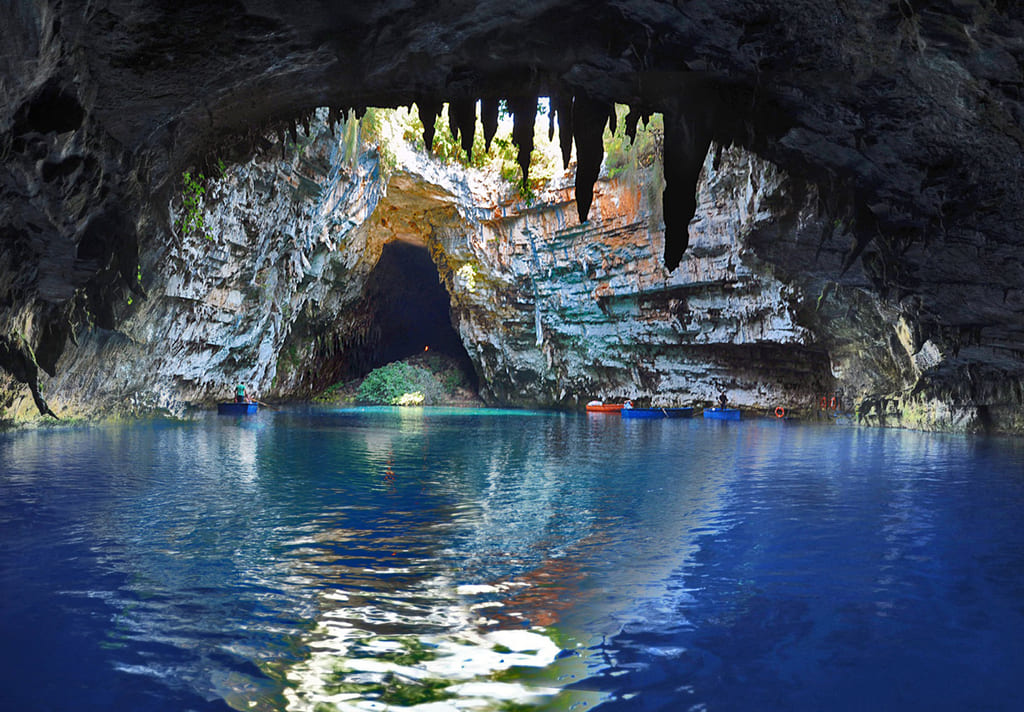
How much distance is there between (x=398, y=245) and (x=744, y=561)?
4365cm

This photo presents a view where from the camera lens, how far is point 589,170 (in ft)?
35.4

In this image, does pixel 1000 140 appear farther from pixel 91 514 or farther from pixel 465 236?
pixel 465 236

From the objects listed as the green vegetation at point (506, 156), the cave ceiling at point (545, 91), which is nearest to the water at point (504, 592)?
the cave ceiling at point (545, 91)

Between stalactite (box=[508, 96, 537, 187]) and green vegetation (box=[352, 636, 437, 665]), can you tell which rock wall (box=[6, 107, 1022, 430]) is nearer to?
stalactite (box=[508, 96, 537, 187])

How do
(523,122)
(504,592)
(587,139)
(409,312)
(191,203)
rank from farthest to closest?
1. (409,312)
2. (191,203)
3. (587,139)
4. (523,122)
5. (504,592)

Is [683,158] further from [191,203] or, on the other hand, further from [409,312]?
[409,312]

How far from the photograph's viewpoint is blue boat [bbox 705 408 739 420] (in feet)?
103

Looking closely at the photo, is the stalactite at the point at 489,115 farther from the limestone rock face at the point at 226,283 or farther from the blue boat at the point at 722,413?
the blue boat at the point at 722,413

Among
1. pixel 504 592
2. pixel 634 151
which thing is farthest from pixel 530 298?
pixel 504 592

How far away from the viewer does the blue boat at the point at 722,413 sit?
103 feet

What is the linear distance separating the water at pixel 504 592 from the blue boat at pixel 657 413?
22.3 m

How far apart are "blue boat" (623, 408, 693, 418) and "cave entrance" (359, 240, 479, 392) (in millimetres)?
17853

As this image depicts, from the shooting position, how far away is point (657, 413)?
33.8 m

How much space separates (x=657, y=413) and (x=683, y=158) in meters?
24.6
